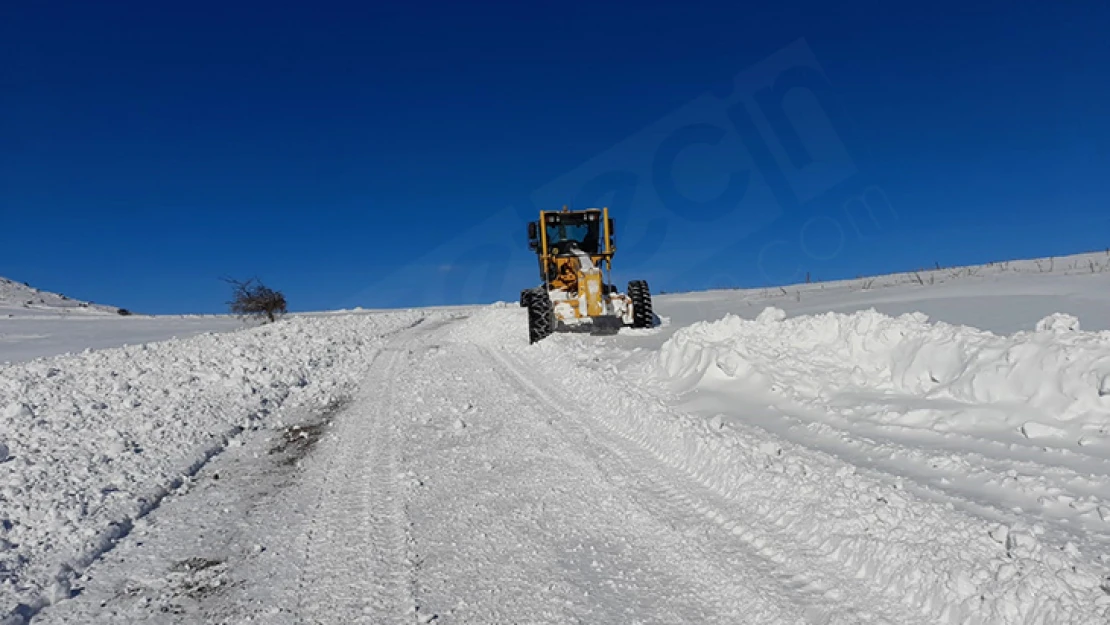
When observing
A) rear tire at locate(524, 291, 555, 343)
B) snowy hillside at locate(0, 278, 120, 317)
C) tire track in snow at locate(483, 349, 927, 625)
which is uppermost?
snowy hillside at locate(0, 278, 120, 317)

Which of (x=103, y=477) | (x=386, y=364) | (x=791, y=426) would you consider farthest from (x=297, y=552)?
(x=386, y=364)

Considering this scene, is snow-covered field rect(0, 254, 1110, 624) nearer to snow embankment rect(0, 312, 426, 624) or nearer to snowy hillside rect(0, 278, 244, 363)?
snow embankment rect(0, 312, 426, 624)

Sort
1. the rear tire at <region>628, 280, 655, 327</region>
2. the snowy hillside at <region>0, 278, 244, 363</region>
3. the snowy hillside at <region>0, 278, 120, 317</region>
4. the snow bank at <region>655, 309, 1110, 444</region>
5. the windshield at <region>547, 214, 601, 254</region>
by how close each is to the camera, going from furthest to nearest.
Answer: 1. the snowy hillside at <region>0, 278, 120, 317</region>
2. the windshield at <region>547, 214, 601, 254</region>
3. the snowy hillside at <region>0, 278, 244, 363</region>
4. the rear tire at <region>628, 280, 655, 327</region>
5. the snow bank at <region>655, 309, 1110, 444</region>

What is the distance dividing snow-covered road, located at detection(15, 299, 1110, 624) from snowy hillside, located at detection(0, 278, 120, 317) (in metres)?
32.8

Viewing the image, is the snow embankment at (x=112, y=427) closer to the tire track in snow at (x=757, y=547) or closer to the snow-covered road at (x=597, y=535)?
the snow-covered road at (x=597, y=535)

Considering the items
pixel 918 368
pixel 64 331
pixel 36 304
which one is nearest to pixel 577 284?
pixel 918 368

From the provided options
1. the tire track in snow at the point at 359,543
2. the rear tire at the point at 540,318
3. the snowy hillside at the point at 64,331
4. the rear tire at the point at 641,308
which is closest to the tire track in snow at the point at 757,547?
the tire track in snow at the point at 359,543

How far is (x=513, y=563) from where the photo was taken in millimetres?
3902

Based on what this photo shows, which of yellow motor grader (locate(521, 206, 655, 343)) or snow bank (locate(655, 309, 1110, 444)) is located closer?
snow bank (locate(655, 309, 1110, 444))

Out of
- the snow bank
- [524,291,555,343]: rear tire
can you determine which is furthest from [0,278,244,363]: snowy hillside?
the snow bank

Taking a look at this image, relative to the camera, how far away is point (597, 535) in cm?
426

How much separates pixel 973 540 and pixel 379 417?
20.2 ft

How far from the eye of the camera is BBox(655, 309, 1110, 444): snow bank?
206 inches

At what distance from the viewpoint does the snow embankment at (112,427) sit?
428 centimetres
